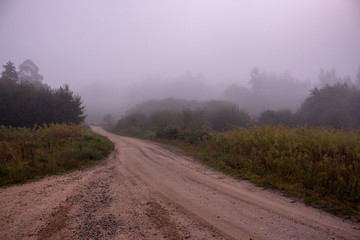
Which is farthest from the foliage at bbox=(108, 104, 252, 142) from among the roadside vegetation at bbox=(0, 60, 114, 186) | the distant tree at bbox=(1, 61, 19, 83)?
the distant tree at bbox=(1, 61, 19, 83)

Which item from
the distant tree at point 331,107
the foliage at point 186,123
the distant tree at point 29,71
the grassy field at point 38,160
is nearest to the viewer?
the grassy field at point 38,160

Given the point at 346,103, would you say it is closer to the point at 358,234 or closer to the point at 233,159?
the point at 233,159

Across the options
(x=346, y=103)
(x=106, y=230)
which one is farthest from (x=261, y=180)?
(x=346, y=103)

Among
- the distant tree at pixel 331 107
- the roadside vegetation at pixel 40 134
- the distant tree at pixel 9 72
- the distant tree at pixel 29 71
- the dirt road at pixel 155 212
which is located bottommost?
the dirt road at pixel 155 212

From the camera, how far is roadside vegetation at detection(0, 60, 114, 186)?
7.41m

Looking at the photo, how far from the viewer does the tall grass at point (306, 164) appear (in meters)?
5.50

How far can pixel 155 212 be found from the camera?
425 centimetres

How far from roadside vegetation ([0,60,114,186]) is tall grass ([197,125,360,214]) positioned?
638cm

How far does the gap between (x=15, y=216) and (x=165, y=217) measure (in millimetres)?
2756

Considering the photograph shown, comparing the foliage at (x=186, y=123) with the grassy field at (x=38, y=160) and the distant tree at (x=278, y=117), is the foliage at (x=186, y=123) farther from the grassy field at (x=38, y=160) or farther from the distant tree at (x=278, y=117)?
the grassy field at (x=38, y=160)

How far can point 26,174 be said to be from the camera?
21.6ft

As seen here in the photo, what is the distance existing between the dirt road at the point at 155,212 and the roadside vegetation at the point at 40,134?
147 cm

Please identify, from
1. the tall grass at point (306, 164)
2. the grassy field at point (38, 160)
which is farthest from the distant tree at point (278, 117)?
the grassy field at point (38, 160)

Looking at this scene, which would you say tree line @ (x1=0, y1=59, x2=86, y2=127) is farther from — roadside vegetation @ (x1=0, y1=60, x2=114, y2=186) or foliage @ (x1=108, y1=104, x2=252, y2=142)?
foliage @ (x1=108, y1=104, x2=252, y2=142)
